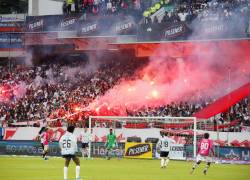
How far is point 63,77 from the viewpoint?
57.2 m

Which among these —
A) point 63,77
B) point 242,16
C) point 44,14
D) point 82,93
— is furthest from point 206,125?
point 44,14

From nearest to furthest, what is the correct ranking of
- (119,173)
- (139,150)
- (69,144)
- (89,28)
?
1. (69,144)
2. (119,173)
3. (139,150)
4. (89,28)

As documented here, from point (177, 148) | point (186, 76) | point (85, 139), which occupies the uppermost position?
point (186, 76)

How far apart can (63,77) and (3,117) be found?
262 inches

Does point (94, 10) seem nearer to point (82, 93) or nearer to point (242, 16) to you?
point (82, 93)

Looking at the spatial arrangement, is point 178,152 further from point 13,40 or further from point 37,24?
point 13,40

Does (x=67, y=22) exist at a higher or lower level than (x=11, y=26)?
lower

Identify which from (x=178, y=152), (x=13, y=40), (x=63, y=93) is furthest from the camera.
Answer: (x=13, y=40)

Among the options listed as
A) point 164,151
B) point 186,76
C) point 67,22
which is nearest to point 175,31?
point 186,76

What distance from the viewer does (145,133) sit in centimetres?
4403

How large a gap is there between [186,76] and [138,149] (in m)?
12.0

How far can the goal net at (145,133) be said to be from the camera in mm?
42031

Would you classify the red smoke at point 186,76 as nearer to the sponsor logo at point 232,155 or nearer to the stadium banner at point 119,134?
the stadium banner at point 119,134

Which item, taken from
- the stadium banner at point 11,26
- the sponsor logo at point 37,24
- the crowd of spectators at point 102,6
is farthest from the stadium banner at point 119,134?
the stadium banner at point 11,26
